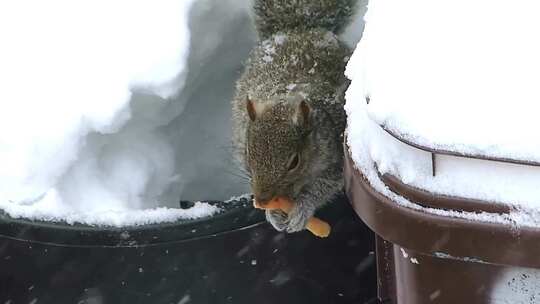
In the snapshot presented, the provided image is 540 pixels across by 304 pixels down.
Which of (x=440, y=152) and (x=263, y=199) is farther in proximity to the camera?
(x=263, y=199)

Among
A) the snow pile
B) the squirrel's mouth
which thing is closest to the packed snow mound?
the squirrel's mouth

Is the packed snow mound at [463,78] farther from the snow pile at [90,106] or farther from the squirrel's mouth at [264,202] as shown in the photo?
the snow pile at [90,106]

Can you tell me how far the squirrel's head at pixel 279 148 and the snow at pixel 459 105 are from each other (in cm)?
44

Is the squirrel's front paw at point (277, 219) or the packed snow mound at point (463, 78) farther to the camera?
the squirrel's front paw at point (277, 219)

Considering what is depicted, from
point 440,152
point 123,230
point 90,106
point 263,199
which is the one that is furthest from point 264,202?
point 440,152

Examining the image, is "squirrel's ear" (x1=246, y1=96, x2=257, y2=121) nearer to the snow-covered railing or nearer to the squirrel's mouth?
the squirrel's mouth

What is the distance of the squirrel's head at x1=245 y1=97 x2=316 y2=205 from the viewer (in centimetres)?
138

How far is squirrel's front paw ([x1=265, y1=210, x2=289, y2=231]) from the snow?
50cm

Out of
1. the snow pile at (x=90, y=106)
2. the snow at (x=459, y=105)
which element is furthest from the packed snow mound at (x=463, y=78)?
the snow pile at (x=90, y=106)

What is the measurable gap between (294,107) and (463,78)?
2.06 ft

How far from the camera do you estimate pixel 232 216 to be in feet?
4.54

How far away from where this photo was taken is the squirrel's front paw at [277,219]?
1.43m

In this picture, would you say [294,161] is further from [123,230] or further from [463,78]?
[463,78]

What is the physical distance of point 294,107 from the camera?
1.46m
